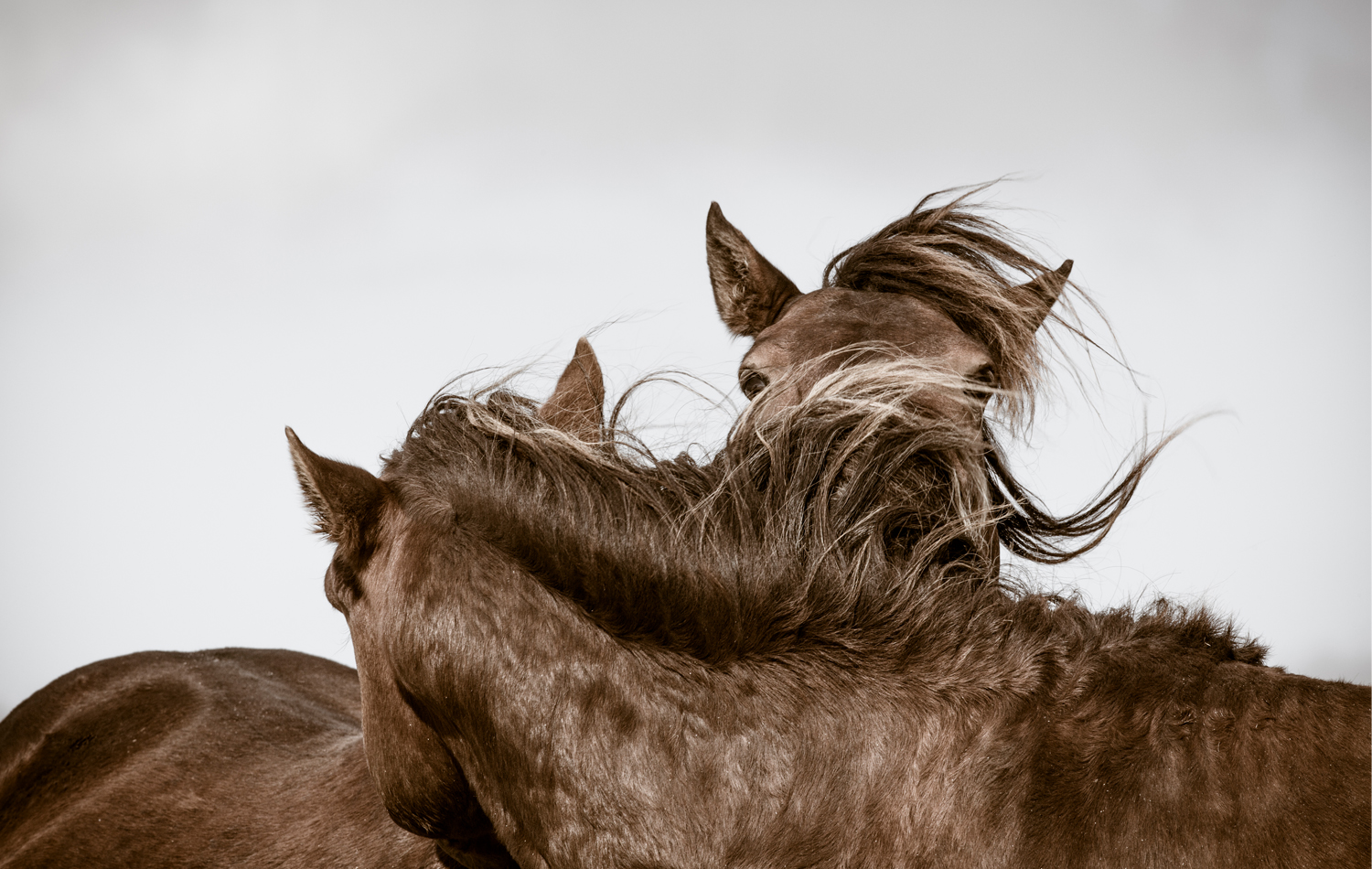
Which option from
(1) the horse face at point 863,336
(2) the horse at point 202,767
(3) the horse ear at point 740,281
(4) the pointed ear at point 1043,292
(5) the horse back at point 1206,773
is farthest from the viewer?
(3) the horse ear at point 740,281

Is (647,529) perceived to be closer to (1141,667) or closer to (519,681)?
(519,681)

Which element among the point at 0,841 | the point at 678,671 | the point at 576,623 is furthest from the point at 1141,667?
the point at 0,841

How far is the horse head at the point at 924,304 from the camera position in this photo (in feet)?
11.4

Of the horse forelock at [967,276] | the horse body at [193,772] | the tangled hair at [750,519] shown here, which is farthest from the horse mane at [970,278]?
the horse body at [193,772]

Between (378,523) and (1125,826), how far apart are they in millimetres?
1354

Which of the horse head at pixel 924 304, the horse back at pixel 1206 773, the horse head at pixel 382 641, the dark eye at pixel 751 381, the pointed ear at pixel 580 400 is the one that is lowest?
the horse back at pixel 1206 773

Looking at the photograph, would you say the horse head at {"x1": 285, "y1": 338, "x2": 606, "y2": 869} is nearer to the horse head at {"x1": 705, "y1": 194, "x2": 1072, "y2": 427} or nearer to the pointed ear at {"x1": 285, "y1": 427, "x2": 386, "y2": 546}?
the pointed ear at {"x1": 285, "y1": 427, "x2": 386, "y2": 546}

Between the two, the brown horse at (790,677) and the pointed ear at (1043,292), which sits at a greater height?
the pointed ear at (1043,292)

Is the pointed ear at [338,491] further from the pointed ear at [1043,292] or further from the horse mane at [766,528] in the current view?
the pointed ear at [1043,292]

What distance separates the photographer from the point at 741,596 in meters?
1.81

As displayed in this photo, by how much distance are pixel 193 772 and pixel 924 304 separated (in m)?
3.12

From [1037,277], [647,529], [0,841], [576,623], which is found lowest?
[0,841]

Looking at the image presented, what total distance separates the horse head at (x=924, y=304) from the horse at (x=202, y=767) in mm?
1048

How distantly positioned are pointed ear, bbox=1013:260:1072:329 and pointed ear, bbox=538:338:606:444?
1856 millimetres
